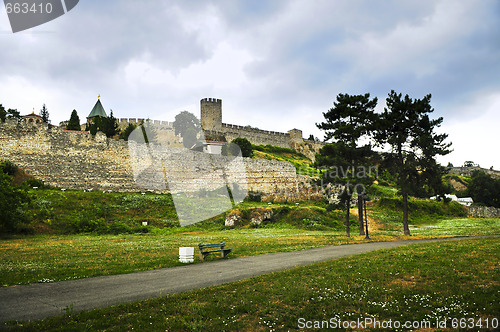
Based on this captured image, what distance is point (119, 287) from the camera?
28.7ft

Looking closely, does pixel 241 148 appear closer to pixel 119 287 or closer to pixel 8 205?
pixel 8 205

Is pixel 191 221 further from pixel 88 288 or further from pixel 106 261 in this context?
pixel 88 288

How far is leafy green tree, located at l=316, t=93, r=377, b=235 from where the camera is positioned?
26.3 meters

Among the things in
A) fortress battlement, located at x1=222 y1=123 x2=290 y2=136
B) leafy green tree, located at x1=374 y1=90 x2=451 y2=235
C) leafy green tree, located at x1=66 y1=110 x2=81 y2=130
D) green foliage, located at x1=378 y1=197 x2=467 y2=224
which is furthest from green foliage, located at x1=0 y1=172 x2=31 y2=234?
fortress battlement, located at x1=222 y1=123 x2=290 y2=136

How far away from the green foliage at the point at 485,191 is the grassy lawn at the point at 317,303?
6800cm

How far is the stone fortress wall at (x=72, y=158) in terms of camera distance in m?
36.8

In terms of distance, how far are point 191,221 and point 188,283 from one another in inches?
987

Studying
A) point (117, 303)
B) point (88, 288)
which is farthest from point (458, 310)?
point (88, 288)

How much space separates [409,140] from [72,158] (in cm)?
3476

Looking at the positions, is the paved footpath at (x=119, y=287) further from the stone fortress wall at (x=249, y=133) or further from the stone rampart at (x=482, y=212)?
the stone fortress wall at (x=249, y=133)

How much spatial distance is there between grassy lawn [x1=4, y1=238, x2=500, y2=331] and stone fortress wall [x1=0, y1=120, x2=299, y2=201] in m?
34.6

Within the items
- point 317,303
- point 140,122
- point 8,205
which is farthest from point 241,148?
point 317,303

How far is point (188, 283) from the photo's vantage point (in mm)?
9344

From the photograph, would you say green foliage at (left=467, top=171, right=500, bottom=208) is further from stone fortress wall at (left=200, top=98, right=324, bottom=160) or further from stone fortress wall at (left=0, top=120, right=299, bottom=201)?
stone fortress wall at (left=0, top=120, right=299, bottom=201)
